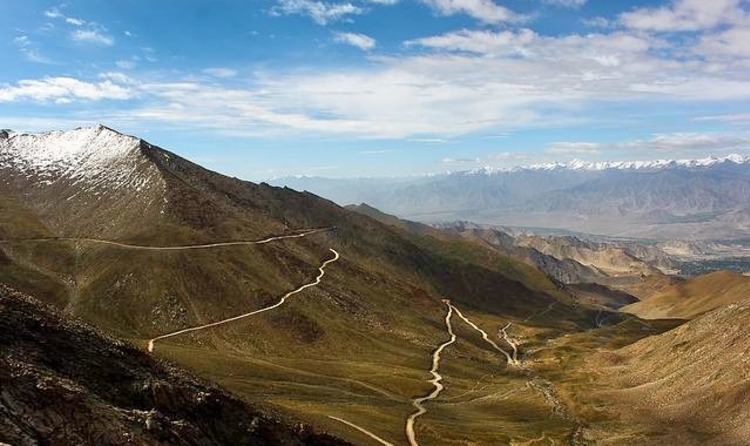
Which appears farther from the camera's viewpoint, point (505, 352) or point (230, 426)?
point (505, 352)

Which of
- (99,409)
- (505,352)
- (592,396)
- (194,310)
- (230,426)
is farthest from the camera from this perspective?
(505,352)

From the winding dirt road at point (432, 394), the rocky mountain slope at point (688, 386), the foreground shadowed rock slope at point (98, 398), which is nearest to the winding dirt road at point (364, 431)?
the winding dirt road at point (432, 394)

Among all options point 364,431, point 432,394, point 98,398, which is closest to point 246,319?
point 432,394

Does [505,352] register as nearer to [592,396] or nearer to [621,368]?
[621,368]

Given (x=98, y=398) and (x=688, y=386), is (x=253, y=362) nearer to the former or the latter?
(x=688, y=386)

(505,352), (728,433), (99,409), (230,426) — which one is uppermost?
(99,409)

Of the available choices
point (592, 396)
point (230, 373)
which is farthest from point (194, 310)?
point (592, 396)

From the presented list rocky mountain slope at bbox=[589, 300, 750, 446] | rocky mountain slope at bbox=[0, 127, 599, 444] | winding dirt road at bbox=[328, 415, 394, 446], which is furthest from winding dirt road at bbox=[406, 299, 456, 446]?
rocky mountain slope at bbox=[589, 300, 750, 446]

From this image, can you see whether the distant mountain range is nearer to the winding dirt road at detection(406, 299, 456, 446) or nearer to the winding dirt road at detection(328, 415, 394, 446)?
the winding dirt road at detection(328, 415, 394, 446)
